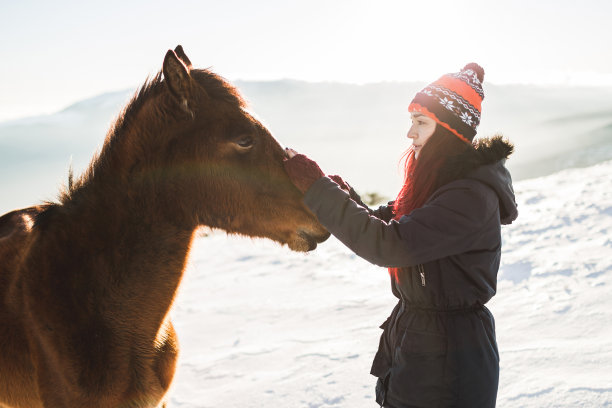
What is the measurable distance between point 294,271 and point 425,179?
16.2ft

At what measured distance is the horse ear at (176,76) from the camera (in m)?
1.89

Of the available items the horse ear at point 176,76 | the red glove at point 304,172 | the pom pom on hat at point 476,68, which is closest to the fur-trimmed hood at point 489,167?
the pom pom on hat at point 476,68

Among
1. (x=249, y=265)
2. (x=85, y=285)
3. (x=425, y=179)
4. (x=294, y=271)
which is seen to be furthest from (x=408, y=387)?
(x=249, y=265)

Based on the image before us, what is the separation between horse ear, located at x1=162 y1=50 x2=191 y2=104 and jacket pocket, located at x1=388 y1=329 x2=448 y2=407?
1462 millimetres

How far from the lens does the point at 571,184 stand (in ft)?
26.4

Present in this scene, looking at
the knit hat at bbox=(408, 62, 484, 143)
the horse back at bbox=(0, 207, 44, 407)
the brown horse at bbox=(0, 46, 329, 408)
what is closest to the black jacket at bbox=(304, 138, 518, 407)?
the knit hat at bbox=(408, 62, 484, 143)

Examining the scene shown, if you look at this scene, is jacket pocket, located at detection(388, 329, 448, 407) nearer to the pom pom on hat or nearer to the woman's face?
the woman's face

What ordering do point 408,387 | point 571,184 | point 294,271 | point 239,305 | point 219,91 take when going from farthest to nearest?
point 571,184, point 294,271, point 239,305, point 219,91, point 408,387

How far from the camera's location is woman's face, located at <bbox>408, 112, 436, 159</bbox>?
1.94 metres

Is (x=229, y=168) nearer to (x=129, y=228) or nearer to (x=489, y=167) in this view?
(x=129, y=228)

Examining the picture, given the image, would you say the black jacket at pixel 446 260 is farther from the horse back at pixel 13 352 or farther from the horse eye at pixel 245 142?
the horse back at pixel 13 352

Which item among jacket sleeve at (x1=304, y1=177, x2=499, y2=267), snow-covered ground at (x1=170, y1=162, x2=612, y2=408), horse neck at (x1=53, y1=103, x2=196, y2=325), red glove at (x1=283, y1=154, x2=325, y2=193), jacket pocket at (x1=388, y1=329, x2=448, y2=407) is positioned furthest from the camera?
snow-covered ground at (x1=170, y1=162, x2=612, y2=408)

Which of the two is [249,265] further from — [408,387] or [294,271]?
[408,387]

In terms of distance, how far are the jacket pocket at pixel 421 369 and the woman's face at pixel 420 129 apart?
31.9 inches
